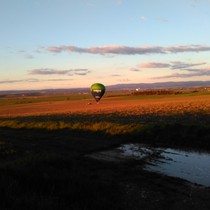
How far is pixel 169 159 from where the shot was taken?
16.5 m

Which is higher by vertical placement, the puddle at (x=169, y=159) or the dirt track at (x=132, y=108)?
the dirt track at (x=132, y=108)

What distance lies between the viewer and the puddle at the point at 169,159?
1368 centimetres

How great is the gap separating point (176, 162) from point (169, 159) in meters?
0.65

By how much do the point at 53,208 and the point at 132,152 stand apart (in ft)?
36.0

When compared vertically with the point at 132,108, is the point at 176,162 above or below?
below

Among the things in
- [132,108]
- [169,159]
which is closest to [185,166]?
[169,159]

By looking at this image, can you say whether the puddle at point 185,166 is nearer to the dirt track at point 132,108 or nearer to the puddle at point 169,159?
the puddle at point 169,159

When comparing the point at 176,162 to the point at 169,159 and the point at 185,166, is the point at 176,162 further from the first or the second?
the point at 185,166

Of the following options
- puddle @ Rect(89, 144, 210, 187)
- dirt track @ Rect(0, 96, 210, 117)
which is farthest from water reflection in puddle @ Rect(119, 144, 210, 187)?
dirt track @ Rect(0, 96, 210, 117)

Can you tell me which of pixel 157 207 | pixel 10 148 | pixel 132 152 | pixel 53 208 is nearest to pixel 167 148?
pixel 132 152

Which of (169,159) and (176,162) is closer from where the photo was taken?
(176,162)

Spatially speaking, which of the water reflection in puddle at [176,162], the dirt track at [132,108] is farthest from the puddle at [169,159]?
the dirt track at [132,108]

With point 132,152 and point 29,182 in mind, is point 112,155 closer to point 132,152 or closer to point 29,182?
point 132,152

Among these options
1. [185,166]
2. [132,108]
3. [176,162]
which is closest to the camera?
[185,166]
